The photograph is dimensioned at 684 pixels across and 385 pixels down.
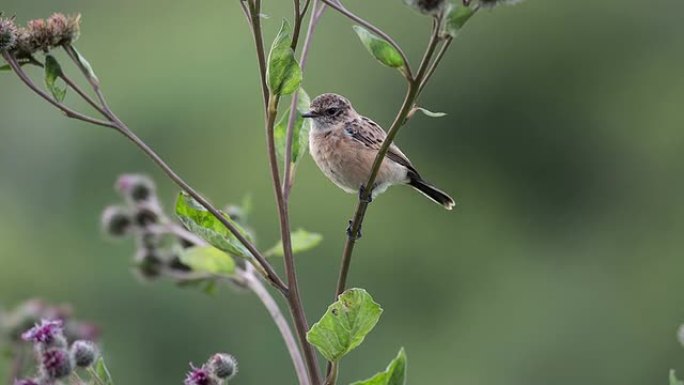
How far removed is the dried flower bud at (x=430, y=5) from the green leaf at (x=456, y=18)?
5cm

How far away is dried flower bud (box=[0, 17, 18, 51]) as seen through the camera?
121 inches

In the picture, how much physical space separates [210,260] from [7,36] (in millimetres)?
1012

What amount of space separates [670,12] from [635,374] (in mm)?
10436

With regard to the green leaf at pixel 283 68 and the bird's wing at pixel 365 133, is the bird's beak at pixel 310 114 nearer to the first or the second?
the bird's wing at pixel 365 133

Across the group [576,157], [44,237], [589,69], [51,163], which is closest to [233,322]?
[44,237]

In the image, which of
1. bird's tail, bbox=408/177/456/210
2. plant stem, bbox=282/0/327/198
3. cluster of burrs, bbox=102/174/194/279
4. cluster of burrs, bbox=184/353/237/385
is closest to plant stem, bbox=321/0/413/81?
plant stem, bbox=282/0/327/198

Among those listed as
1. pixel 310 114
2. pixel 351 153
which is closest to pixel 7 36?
pixel 310 114

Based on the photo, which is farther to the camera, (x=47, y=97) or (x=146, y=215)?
(x=146, y=215)

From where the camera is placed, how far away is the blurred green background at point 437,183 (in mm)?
17156

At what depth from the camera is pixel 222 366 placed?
302 centimetres

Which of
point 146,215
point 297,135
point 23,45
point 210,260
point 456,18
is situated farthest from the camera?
point 146,215

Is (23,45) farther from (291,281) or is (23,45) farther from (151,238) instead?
(151,238)

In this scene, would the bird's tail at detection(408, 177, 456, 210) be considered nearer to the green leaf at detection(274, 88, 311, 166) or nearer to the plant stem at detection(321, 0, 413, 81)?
the green leaf at detection(274, 88, 311, 166)

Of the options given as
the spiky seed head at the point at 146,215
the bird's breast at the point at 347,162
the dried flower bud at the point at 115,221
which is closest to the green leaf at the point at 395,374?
the bird's breast at the point at 347,162
